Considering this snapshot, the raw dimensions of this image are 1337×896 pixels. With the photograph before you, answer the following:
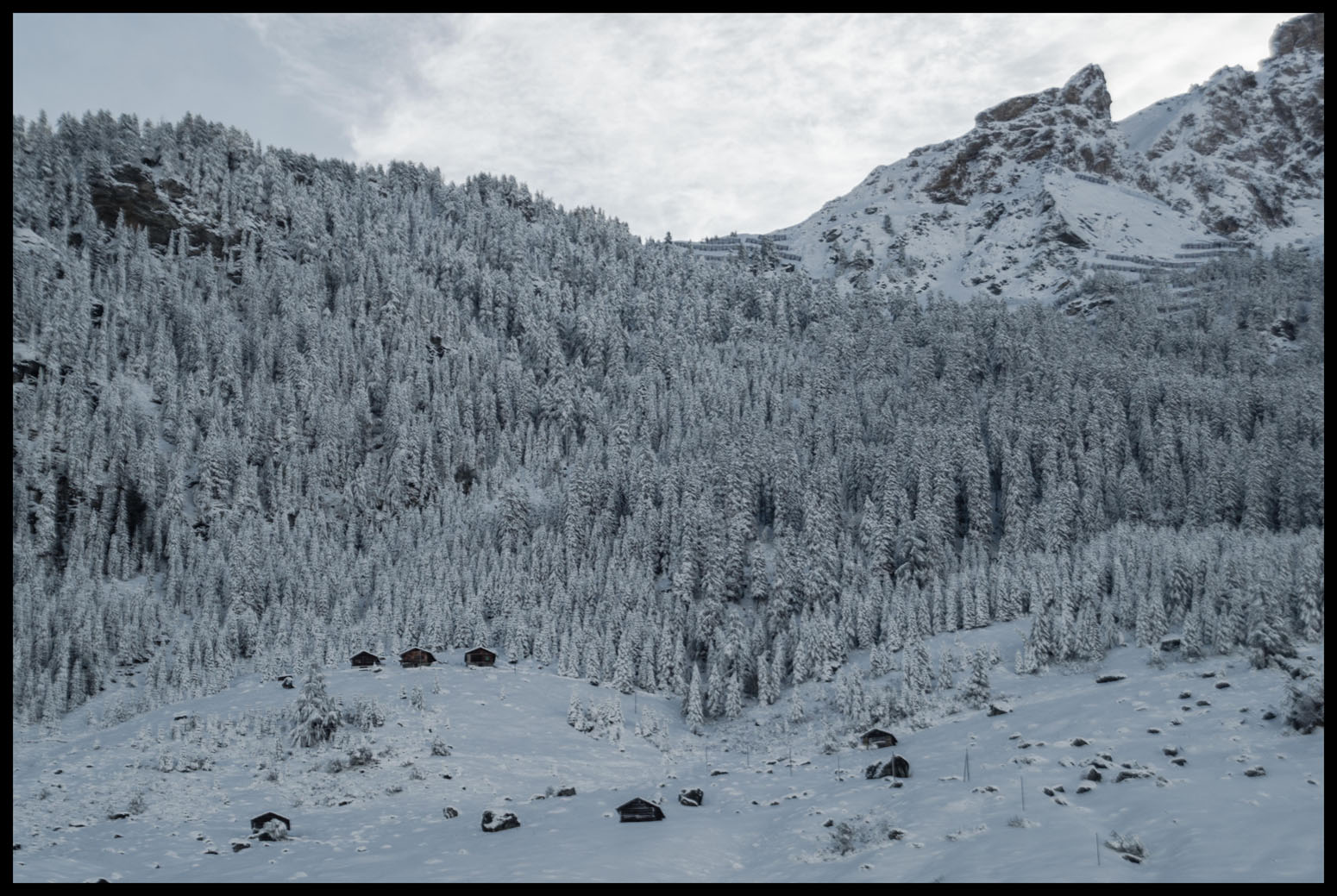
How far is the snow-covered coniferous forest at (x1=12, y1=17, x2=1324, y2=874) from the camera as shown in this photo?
8431 cm

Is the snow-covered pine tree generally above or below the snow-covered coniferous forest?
below

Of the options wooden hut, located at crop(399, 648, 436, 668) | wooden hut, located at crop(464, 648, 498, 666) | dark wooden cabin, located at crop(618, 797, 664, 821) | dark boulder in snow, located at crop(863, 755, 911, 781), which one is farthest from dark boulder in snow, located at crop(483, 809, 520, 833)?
wooden hut, located at crop(464, 648, 498, 666)

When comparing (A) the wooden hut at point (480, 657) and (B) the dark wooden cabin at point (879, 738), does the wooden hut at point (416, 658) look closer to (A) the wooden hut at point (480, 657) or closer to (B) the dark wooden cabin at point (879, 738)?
(A) the wooden hut at point (480, 657)

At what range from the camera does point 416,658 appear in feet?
291

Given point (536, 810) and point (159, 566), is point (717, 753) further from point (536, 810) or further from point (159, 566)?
point (159, 566)

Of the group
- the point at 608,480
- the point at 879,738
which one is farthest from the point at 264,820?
the point at 608,480

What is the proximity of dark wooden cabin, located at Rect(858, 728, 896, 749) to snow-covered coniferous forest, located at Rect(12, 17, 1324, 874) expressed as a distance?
19.5ft

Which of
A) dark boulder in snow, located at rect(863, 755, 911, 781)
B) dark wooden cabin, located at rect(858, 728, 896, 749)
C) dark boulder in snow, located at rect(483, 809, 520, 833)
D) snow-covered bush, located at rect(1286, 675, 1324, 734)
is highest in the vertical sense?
snow-covered bush, located at rect(1286, 675, 1324, 734)

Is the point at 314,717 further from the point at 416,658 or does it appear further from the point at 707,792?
the point at 707,792

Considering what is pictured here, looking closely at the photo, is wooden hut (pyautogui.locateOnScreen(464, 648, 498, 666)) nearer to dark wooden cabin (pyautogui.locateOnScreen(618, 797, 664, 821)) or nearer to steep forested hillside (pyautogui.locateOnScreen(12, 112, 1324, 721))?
steep forested hillside (pyautogui.locateOnScreen(12, 112, 1324, 721))

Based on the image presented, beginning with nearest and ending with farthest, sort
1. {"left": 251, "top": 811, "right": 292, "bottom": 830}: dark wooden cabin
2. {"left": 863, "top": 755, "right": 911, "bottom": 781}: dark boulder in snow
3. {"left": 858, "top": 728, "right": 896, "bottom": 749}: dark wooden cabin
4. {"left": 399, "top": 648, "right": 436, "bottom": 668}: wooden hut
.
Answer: {"left": 251, "top": 811, "right": 292, "bottom": 830}: dark wooden cabin, {"left": 863, "top": 755, "right": 911, "bottom": 781}: dark boulder in snow, {"left": 858, "top": 728, "right": 896, "bottom": 749}: dark wooden cabin, {"left": 399, "top": 648, "right": 436, "bottom": 668}: wooden hut

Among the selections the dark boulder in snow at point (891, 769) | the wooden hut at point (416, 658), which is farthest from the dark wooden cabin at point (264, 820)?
the wooden hut at point (416, 658)

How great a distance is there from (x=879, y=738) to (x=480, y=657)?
4910 cm
